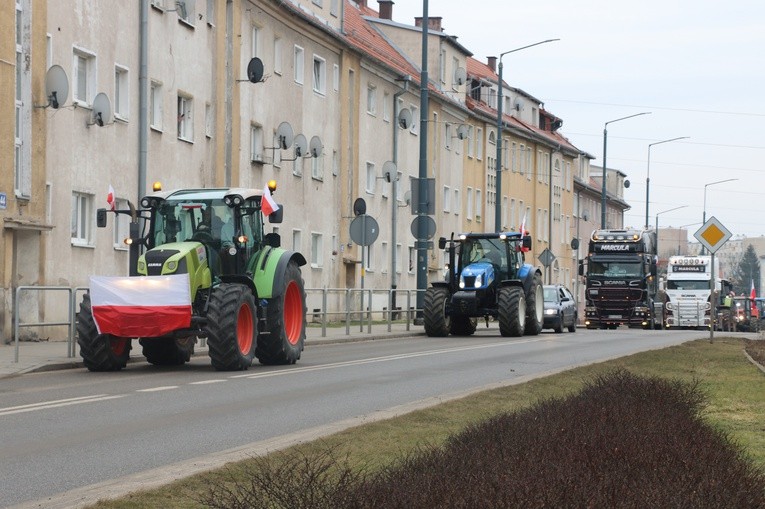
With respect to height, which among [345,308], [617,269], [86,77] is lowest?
[345,308]

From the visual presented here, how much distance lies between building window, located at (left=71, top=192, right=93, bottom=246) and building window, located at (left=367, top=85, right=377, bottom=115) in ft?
79.9

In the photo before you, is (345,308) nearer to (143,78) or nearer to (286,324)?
(143,78)

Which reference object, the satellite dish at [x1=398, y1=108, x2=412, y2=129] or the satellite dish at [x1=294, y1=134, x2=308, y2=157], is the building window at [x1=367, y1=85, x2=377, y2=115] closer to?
the satellite dish at [x1=398, y1=108, x2=412, y2=129]

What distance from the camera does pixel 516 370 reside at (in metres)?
20.9

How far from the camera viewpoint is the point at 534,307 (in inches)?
1417

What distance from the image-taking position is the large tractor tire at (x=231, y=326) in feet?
61.1

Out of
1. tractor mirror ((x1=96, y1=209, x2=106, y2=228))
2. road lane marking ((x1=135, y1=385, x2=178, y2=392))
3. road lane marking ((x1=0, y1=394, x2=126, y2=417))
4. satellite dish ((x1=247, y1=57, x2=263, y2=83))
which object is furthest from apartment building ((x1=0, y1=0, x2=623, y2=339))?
road lane marking ((x1=0, y1=394, x2=126, y2=417))

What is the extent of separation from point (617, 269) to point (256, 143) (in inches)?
685

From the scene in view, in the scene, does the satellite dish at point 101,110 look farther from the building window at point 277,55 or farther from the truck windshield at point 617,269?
the truck windshield at point 617,269

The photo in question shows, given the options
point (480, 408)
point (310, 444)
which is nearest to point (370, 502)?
point (310, 444)

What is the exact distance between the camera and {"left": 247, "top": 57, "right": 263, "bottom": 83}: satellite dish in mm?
40406

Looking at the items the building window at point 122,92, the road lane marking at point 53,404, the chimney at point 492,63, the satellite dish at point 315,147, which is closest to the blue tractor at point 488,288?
the building window at point 122,92

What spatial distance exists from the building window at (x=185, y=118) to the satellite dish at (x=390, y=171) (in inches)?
473

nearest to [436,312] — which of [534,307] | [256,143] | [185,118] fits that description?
[534,307]
